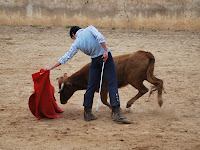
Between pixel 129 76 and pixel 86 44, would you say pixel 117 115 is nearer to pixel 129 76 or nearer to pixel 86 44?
pixel 129 76

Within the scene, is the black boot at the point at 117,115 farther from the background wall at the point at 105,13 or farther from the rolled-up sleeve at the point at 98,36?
the background wall at the point at 105,13

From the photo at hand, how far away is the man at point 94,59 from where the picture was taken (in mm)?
6617

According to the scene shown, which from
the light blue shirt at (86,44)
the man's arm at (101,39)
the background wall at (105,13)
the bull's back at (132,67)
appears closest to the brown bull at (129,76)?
the bull's back at (132,67)

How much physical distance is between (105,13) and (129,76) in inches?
396

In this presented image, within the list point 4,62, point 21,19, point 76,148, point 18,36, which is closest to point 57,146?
point 76,148

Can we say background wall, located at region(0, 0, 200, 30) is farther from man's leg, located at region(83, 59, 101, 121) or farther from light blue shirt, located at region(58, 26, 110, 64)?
light blue shirt, located at region(58, 26, 110, 64)

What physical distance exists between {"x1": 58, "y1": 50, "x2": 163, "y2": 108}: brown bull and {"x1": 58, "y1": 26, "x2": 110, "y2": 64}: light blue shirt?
3.60 ft

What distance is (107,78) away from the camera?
6.91 m

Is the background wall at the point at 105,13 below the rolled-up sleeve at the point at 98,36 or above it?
below

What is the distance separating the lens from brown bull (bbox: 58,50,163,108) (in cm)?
766

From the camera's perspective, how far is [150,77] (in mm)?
7680

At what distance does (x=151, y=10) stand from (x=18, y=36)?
20.1 feet

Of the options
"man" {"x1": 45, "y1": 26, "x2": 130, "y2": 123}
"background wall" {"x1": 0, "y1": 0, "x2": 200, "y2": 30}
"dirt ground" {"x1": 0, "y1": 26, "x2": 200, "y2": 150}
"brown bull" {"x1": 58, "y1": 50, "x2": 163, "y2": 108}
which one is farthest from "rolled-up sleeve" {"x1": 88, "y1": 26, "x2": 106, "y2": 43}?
"background wall" {"x1": 0, "y1": 0, "x2": 200, "y2": 30}

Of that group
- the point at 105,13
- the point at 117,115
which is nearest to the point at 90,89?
the point at 117,115
